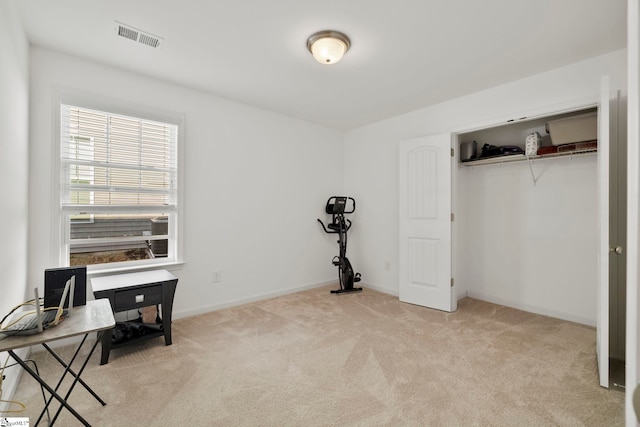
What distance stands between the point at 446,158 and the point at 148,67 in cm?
334

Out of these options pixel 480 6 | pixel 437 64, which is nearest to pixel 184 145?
pixel 437 64

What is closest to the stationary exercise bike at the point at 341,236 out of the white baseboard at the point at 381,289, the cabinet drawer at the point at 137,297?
the white baseboard at the point at 381,289

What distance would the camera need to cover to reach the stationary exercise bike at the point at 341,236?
14.3 feet

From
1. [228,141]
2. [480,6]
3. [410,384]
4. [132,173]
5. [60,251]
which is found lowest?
[410,384]

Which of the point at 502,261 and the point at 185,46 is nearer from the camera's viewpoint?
the point at 185,46

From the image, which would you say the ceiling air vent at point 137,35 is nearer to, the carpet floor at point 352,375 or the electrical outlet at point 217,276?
the electrical outlet at point 217,276

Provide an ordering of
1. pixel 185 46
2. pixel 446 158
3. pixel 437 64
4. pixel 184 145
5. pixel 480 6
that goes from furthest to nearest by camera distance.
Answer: pixel 446 158 → pixel 184 145 → pixel 437 64 → pixel 185 46 → pixel 480 6

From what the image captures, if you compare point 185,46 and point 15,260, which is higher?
point 185,46

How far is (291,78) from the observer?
10.1ft

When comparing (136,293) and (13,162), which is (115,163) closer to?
(13,162)

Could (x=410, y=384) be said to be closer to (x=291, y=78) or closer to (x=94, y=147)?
(x=291, y=78)

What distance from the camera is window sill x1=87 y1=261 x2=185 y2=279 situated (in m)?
2.81

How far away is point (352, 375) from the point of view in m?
2.16

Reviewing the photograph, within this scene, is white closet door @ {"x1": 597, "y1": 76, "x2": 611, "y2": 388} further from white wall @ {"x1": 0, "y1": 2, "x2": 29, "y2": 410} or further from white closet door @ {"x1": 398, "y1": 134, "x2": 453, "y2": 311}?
white wall @ {"x1": 0, "y1": 2, "x2": 29, "y2": 410}
